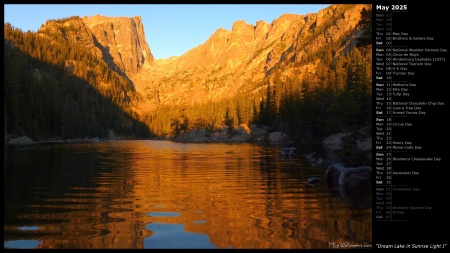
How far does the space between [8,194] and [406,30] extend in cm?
2167

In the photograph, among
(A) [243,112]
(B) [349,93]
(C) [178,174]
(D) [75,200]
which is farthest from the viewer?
(A) [243,112]

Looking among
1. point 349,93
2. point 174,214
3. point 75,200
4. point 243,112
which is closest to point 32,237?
point 174,214

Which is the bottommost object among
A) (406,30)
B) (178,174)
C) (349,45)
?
(178,174)

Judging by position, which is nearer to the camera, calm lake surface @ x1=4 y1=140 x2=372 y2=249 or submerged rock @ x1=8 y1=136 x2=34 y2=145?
calm lake surface @ x1=4 y1=140 x2=372 y2=249

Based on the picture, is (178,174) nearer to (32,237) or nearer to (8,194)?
(8,194)

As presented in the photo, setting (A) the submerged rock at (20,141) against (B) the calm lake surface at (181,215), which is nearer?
(B) the calm lake surface at (181,215)

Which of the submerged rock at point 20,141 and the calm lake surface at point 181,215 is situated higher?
the submerged rock at point 20,141

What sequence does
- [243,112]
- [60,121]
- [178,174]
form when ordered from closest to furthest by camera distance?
[178,174]
[60,121]
[243,112]

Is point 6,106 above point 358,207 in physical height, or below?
above

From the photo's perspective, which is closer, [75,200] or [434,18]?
[434,18]

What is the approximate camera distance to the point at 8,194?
66.1 feet

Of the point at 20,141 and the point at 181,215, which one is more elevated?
the point at 20,141

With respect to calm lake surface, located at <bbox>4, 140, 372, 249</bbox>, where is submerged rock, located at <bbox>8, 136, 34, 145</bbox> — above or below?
above

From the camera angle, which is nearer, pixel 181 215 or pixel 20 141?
pixel 181 215
